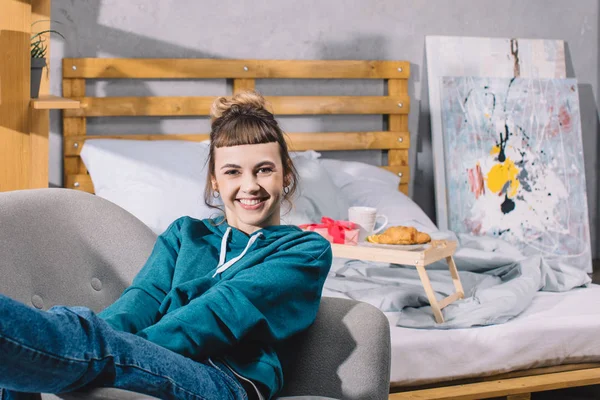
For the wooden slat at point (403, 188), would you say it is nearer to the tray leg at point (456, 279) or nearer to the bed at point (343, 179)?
the bed at point (343, 179)

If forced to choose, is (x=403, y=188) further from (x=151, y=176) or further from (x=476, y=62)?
(x=151, y=176)

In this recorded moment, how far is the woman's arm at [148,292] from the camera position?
142 cm

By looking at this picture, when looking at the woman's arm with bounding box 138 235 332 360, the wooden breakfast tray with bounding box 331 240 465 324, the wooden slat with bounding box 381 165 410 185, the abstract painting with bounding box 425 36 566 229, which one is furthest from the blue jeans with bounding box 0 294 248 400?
the abstract painting with bounding box 425 36 566 229

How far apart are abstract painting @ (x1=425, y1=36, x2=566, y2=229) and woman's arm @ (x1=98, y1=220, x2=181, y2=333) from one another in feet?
8.01

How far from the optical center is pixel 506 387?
7.44 feet

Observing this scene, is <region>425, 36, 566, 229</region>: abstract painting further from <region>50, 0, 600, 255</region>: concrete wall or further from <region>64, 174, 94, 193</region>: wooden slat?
<region>64, 174, 94, 193</region>: wooden slat

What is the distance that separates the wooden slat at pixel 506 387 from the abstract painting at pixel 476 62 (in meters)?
1.61

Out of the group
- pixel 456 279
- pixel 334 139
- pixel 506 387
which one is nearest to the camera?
pixel 506 387

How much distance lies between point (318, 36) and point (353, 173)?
710mm

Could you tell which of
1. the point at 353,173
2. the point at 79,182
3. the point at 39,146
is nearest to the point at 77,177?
the point at 79,182

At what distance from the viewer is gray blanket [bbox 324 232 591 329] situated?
→ 7.66 feet

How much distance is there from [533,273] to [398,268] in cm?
45

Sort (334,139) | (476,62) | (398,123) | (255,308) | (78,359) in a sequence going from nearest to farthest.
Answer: (78,359) → (255,308) → (334,139) → (398,123) → (476,62)

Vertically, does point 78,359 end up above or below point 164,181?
below
